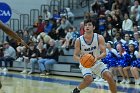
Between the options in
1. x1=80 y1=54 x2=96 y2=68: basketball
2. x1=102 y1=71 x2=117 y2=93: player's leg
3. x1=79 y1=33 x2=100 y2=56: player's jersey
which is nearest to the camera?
x1=80 y1=54 x2=96 y2=68: basketball

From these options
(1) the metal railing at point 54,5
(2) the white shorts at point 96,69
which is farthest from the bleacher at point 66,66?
(2) the white shorts at point 96,69

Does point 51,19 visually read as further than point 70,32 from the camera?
Yes

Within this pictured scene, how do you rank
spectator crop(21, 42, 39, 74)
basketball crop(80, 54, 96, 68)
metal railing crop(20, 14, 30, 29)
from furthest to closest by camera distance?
metal railing crop(20, 14, 30, 29) < spectator crop(21, 42, 39, 74) < basketball crop(80, 54, 96, 68)

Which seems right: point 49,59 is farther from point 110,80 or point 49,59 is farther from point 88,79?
point 110,80

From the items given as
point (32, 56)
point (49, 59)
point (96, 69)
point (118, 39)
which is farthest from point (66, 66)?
point (96, 69)

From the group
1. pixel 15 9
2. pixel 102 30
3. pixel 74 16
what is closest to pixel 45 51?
pixel 102 30

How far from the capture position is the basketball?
860 centimetres

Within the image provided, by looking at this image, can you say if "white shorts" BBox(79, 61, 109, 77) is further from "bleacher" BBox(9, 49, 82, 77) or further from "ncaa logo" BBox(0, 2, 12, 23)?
"bleacher" BBox(9, 49, 82, 77)

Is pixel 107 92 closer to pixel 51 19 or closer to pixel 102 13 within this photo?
pixel 102 13

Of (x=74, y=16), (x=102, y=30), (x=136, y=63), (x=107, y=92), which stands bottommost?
(x=107, y=92)

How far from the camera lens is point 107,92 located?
11.7 meters

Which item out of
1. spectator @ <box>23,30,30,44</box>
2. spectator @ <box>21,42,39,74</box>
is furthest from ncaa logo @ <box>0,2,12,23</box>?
spectator @ <box>23,30,30,44</box>

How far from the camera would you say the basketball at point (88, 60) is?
339 inches

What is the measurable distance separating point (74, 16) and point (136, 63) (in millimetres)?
10817
